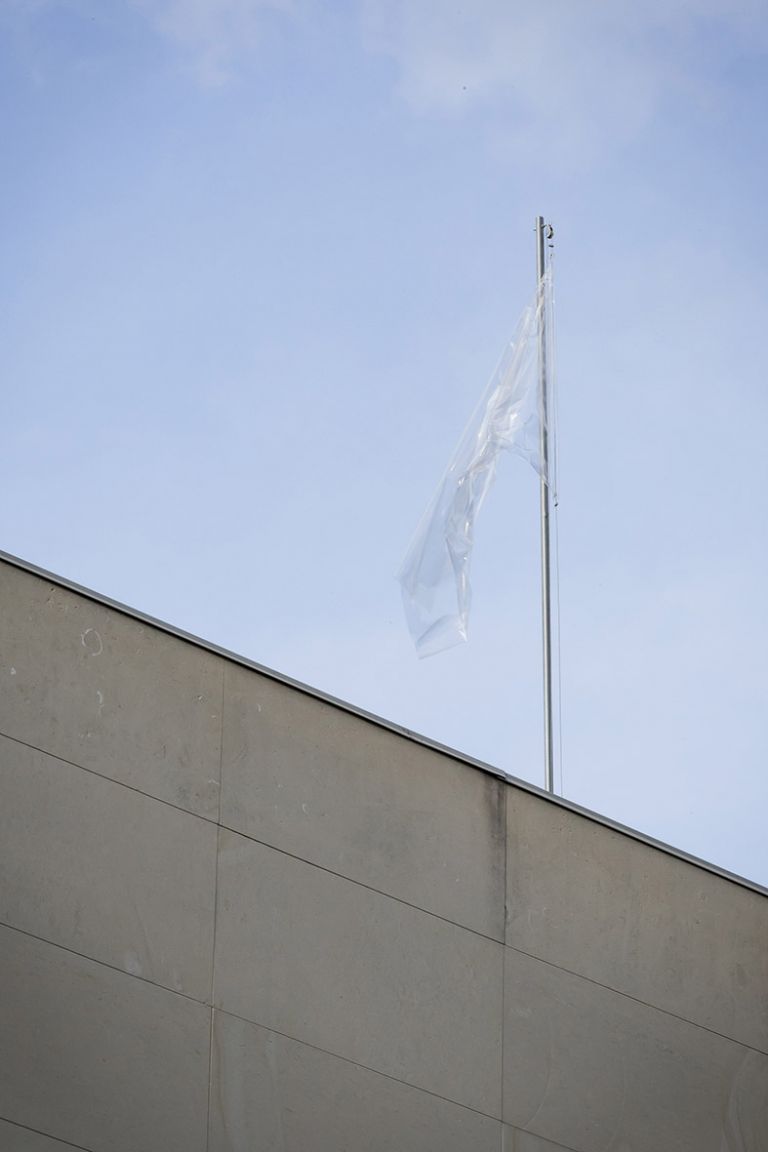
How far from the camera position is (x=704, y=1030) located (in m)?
11.8

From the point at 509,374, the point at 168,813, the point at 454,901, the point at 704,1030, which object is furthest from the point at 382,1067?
the point at 509,374

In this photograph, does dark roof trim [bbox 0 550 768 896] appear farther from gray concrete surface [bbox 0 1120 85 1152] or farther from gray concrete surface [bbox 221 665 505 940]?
gray concrete surface [bbox 0 1120 85 1152]

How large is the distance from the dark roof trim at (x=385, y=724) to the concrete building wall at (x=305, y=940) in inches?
1.2

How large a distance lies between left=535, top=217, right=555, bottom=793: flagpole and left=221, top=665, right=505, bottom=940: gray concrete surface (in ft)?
4.90

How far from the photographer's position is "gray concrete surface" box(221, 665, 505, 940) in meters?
10.3

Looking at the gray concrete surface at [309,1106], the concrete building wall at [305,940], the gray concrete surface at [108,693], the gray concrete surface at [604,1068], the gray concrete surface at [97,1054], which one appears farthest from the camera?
the gray concrete surface at [604,1068]

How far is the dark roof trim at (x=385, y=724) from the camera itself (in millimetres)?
9930

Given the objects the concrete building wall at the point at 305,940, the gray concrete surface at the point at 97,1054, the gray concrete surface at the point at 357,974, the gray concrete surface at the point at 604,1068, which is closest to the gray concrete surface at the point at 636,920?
the concrete building wall at the point at 305,940

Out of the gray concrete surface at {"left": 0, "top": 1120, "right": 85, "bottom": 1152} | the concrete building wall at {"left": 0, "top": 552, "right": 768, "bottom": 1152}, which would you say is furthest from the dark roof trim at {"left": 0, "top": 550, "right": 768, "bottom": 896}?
the gray concrete surface at {"left": 0, "top": 1120, "right": 85, "bottom": 1152}

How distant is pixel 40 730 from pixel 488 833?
2.92 m

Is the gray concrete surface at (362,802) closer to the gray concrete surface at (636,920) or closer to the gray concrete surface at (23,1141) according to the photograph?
the gray concrete surface at (636,920)

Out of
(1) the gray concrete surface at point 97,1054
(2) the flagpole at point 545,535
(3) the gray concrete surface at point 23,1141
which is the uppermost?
(2) the flagpole at point 545,535

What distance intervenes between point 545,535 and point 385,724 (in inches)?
136

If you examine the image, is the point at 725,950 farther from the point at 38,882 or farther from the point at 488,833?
the point at 38,882
